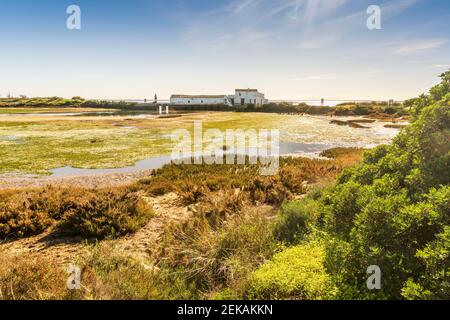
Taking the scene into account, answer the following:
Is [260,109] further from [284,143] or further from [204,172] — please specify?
[204,172]

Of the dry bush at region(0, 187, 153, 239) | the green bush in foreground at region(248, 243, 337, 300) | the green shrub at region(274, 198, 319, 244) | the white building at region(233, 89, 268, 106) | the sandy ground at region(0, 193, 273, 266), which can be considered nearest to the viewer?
the green bush in foreground at region(248, 243, 337, 300)

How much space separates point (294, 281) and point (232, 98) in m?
102

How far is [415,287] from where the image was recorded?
119 inches

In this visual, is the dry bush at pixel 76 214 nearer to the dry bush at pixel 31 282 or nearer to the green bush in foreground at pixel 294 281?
the dry bush at pixel 31 282

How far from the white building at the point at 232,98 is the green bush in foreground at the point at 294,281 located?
88729mm

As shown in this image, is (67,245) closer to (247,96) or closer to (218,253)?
(218,253)

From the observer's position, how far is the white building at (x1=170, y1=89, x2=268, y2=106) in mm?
97812

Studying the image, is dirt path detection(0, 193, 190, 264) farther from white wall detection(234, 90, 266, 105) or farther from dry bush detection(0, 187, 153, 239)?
white wall detection(234, 90, 266, 105)

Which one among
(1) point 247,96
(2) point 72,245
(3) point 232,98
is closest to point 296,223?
(2) point 72,245

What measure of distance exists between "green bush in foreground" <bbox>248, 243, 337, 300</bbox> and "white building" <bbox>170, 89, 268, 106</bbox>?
88.7 meters

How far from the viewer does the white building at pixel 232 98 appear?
9781cm

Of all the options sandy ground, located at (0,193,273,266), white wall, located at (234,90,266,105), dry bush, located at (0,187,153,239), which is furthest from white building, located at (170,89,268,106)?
sandy ground, located at (0,193,273,266)

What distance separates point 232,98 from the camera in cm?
10294

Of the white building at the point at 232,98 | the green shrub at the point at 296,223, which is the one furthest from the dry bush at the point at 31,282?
the white building at the point at 232,98
